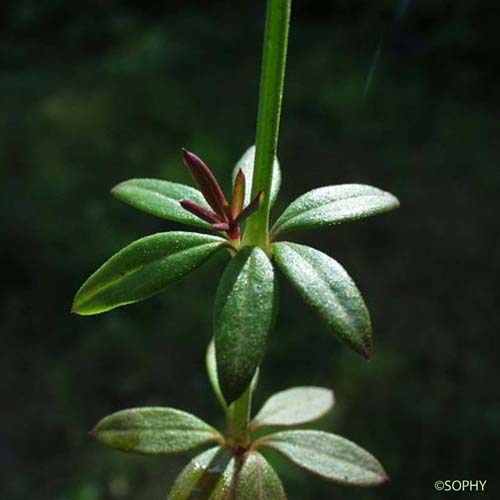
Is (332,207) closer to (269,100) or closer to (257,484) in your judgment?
(269,100)

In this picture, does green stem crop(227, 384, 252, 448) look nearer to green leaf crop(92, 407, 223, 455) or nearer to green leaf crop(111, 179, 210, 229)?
green leaf crop(92, 407, 223, 455)

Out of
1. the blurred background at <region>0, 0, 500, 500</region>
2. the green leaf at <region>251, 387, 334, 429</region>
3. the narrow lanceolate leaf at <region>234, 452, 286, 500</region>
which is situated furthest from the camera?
the blurred background at <region>0, 0, 500, 500</region>

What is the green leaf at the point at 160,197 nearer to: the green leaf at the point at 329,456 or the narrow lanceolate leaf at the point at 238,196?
the narrow lanceolate leaf at the point at 238,196

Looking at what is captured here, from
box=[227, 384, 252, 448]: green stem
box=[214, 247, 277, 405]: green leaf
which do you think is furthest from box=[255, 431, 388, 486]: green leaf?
box=[214, 247, 277, 405]: green leaf

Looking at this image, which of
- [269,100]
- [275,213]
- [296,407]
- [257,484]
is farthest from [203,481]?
[275,213]

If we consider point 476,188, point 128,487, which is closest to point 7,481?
point 128,487

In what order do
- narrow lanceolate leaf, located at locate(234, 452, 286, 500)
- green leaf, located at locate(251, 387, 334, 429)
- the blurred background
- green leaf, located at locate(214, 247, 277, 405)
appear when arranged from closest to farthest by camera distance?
green leaf, located at locate(214, 247, 277, 405), narrow lanceolate leaf, located at locate(234, 452, 286, 500), green leaf, located at locate(251, 387, 334, 429), the blurred background

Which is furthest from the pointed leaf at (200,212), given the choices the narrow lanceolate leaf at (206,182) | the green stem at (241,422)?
the green stem at (241,422)
